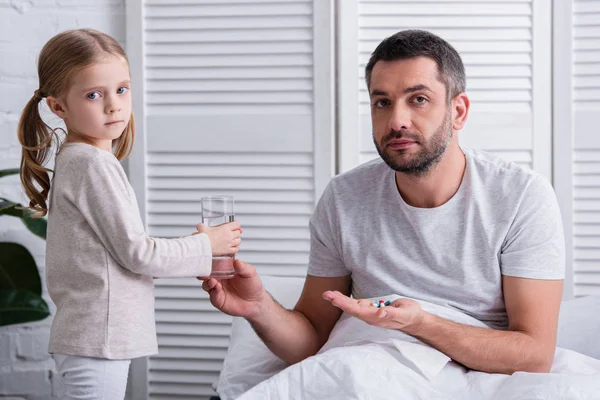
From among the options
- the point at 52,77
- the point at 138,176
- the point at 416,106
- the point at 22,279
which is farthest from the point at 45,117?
the point at 416,106

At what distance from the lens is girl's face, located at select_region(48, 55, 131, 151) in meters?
1.43

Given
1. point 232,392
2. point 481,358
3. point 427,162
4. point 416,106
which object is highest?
point 416,106

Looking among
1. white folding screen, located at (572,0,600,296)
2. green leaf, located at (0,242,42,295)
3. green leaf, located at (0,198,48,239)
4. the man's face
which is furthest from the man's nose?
green leaf, located at (0,242,42,295)

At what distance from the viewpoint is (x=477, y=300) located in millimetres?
1598

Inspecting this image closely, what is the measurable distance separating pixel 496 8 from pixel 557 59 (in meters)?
0.23

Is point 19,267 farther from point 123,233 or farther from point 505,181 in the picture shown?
point 505,181

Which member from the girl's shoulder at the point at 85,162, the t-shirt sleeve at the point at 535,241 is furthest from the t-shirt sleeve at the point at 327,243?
the girl's shoulder at the point at 85,162

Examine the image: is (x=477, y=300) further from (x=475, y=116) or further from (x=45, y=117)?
(x=45, y=117)

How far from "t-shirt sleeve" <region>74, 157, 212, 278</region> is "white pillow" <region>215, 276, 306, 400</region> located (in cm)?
40

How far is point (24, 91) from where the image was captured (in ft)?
7.84

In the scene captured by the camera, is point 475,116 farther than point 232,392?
Yes

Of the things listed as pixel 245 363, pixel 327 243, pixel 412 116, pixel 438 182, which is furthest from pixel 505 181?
pixel 245 363

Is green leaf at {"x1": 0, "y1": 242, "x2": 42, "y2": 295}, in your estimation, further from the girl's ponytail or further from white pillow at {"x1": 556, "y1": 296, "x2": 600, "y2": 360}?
white pillow at {"x1": 556, "y1": 296, "x2": 600, "y2": 360}

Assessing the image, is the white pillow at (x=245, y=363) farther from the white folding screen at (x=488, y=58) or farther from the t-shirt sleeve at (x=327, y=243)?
the white folding screen at (x=488, y=58)
